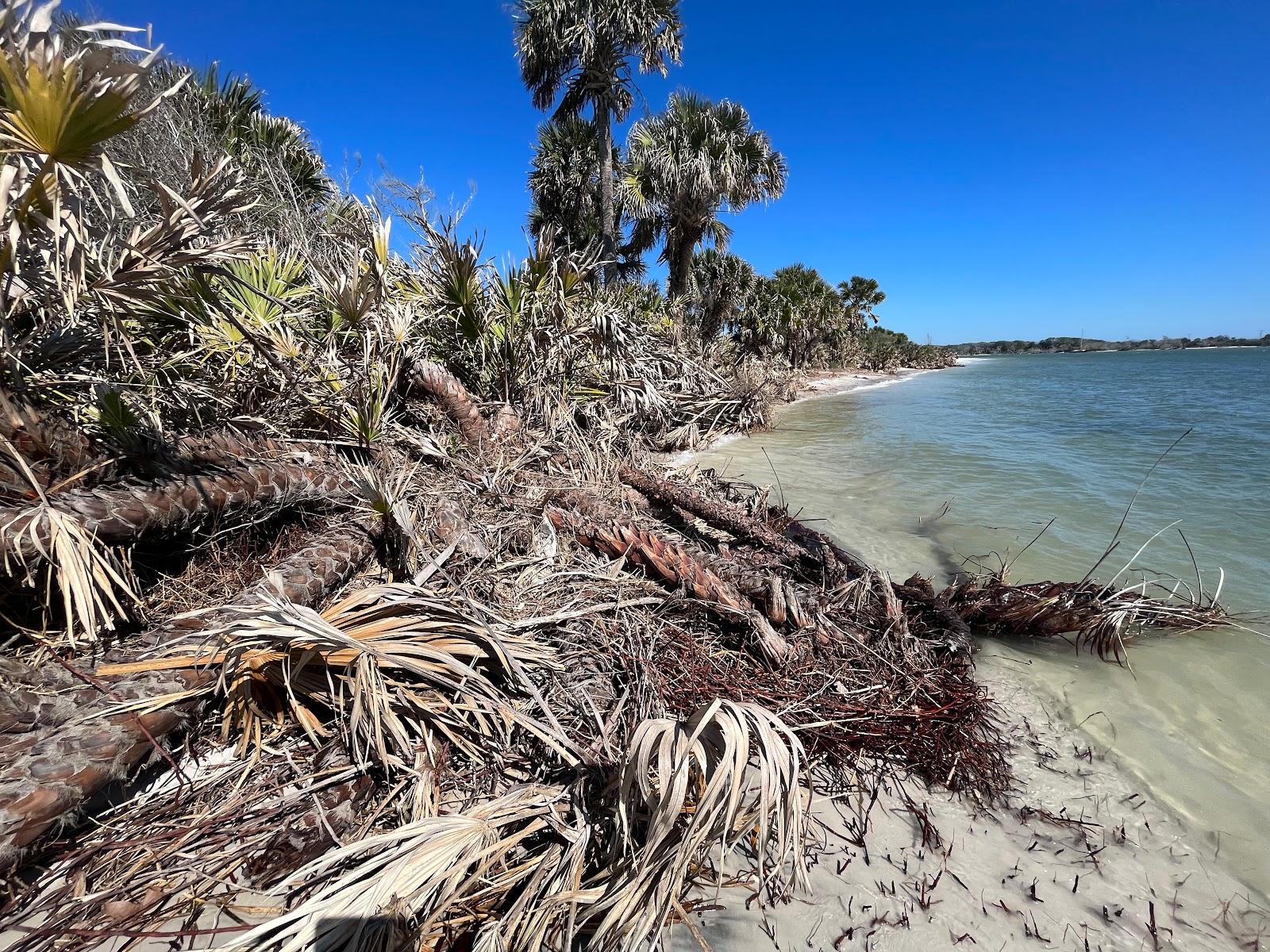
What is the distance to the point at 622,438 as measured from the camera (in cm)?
638

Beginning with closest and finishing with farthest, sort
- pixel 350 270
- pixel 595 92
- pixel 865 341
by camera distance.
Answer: pixel 350 270 → pixel 595 92 → pixel 865 341

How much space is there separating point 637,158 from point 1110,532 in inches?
674

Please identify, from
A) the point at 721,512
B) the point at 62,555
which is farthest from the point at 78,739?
the point at 721,512

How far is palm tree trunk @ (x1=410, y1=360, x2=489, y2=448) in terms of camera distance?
4457mm

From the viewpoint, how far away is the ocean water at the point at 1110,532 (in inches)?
88.9

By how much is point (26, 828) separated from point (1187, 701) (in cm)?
463

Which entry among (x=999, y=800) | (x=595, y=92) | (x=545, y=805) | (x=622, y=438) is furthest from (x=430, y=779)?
(x=595, y=92)

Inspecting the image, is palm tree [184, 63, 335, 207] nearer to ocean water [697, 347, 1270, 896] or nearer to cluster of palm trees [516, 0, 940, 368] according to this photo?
cluster of palm trees [516, 0, 940, 368]

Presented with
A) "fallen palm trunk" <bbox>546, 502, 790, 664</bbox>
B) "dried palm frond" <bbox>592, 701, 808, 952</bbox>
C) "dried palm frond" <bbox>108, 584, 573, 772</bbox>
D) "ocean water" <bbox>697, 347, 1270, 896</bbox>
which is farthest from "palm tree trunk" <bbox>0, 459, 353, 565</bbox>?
"ocean water" <bbox>697, 347, 1270, 896</bbox>

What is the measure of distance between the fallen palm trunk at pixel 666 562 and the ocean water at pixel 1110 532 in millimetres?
1512

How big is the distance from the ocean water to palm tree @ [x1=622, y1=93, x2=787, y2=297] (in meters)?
7.99

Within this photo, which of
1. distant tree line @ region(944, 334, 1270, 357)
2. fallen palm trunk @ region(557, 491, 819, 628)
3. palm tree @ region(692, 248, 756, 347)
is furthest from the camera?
distant tree line @ region(944, 334, 1270, 357)

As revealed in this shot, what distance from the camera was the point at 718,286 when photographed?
896 inches

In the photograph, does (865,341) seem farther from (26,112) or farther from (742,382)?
(26,112)
